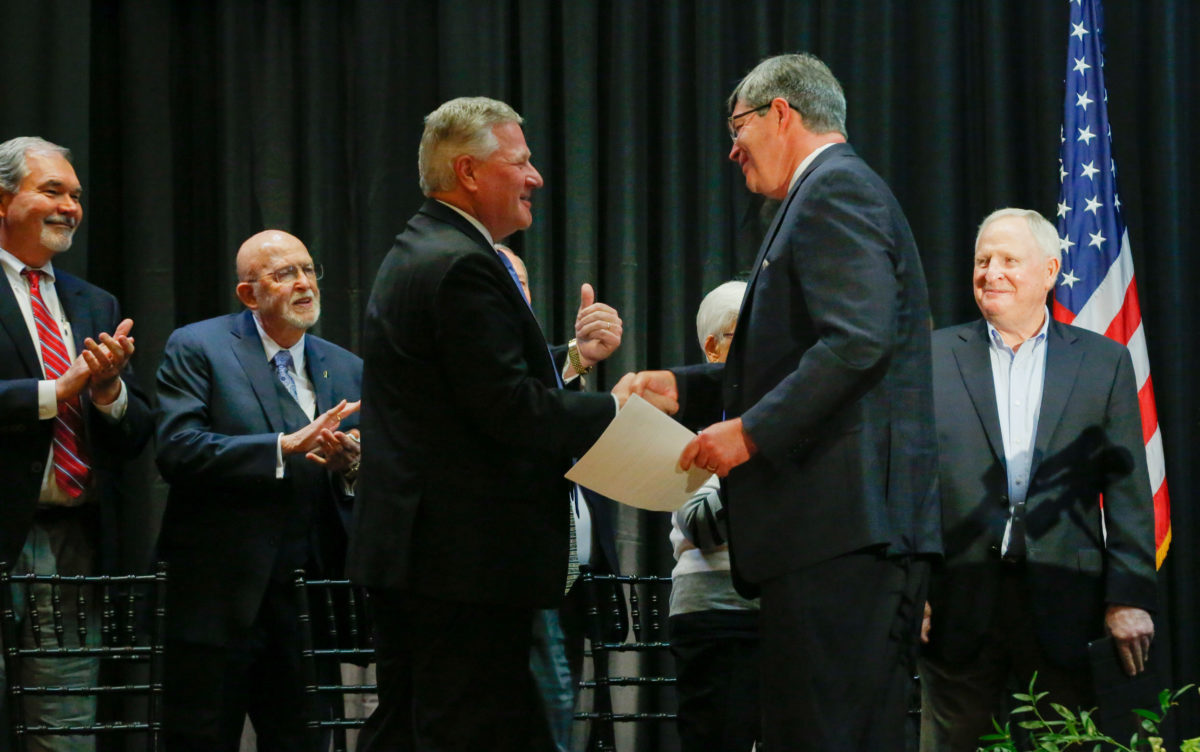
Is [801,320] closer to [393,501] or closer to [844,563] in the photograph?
[844,563]

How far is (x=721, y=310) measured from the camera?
10.7ft

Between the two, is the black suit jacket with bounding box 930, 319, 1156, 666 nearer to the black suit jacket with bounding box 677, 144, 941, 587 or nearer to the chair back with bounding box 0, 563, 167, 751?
the black suit jacket with bounding box 677, 144, 941, 587

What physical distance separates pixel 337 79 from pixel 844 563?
3.35 metres

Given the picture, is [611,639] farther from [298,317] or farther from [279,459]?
[298,317]

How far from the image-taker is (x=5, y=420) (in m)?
3.33

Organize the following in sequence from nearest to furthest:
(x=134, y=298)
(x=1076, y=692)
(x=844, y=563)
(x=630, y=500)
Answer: (x=844, y=563), (x=630, y=500), (x=1076, y=692), (x=134, y=298)

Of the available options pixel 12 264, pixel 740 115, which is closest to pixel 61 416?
pixel 12 264

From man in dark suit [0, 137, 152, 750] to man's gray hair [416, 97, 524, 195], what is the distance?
4.06 ft

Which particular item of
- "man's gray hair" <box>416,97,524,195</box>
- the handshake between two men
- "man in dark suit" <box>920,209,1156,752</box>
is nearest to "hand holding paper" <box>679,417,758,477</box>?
the handshake between two men

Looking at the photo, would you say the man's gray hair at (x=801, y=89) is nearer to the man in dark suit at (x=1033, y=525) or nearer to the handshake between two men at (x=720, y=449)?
the handshake between two men at (x=720, y=449)

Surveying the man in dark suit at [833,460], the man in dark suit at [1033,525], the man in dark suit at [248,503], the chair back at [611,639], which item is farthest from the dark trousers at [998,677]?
the man in dark suit at [248,503]

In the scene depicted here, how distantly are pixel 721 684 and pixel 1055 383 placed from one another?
1070 millimetres

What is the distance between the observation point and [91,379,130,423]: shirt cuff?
11.5 feet

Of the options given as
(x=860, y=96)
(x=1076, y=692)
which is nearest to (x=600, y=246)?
(x=860, y=96)
